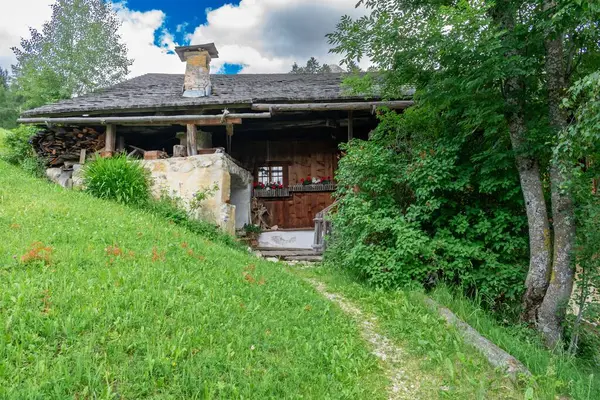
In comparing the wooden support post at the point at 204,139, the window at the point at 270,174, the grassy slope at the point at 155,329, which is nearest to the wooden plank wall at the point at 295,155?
the window at the point at 270,174

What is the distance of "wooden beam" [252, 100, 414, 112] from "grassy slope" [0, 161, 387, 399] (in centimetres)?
471

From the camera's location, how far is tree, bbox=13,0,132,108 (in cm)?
1692

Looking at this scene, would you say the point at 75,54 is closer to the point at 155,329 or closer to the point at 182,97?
the point at 182,97

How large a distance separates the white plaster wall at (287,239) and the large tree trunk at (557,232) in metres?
5.67

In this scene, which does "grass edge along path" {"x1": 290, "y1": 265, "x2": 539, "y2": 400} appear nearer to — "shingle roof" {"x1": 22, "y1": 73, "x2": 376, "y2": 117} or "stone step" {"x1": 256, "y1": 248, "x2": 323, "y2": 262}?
"stone step" {"x1": 256, "y1": 248, "x2": 323, "y2": 262}

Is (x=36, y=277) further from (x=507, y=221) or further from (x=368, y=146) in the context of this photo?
(x=507, y=221)

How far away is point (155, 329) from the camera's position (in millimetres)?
2436

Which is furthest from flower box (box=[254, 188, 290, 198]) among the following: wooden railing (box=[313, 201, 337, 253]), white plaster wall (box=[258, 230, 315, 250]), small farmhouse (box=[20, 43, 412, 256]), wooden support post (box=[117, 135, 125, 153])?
wooden support post (box=[117, 135, 125, 153])

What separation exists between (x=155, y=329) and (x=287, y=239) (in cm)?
681

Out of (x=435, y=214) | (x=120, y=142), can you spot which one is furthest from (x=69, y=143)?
(x=435, y=214)

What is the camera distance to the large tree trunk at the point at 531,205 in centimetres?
422

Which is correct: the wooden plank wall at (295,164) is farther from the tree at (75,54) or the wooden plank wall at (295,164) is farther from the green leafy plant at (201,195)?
the tree at (75,54)

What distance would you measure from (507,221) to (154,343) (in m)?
4.59

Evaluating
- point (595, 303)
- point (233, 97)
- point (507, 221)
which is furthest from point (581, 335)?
point (233, 97)
